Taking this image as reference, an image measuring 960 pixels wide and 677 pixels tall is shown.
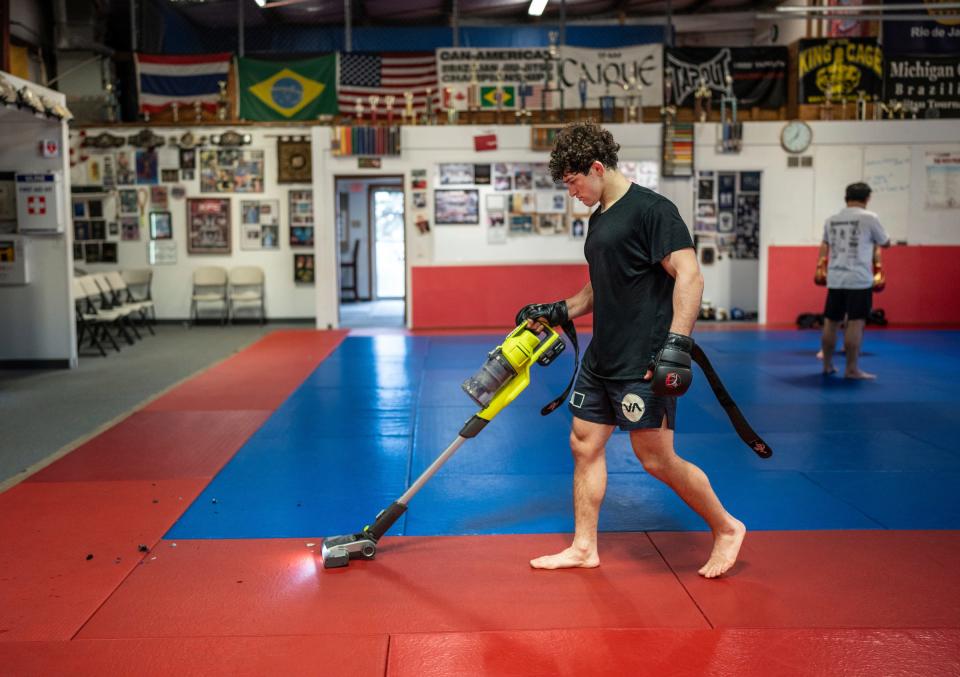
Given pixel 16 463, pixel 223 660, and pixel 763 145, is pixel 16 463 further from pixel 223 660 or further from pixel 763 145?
pixel 763 145

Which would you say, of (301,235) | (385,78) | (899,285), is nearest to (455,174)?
(385,78)

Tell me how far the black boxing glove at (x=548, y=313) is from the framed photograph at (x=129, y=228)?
39.0 feet

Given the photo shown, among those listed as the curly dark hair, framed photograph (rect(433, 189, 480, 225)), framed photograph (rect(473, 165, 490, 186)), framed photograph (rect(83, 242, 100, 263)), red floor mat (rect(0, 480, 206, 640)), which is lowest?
red floor mat (rect(0, 480, 206, 640))

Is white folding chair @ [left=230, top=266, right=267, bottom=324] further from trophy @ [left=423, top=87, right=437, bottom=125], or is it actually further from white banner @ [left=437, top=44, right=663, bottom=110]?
white banner @ [left=437, top=44, right=663, bottom=110]

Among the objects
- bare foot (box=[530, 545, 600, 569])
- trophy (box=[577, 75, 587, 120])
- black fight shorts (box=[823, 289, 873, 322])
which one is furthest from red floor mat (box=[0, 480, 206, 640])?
trophy (box=[577, 75, 587, 120])

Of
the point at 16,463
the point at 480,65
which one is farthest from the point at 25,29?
the point at 16,463

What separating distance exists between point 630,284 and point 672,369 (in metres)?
0.44

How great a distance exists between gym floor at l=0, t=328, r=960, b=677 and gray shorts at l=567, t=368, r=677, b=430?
64cm

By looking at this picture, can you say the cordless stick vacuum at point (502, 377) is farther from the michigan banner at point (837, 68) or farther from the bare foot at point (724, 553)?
the michigan banner at point (837, 68)

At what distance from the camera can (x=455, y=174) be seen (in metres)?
12.9

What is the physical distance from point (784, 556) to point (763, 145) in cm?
1038

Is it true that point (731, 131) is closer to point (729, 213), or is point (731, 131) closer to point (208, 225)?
point (729, 213)

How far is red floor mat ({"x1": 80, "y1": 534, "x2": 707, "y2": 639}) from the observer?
315 cm

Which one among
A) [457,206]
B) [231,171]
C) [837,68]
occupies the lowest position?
[457,206]
